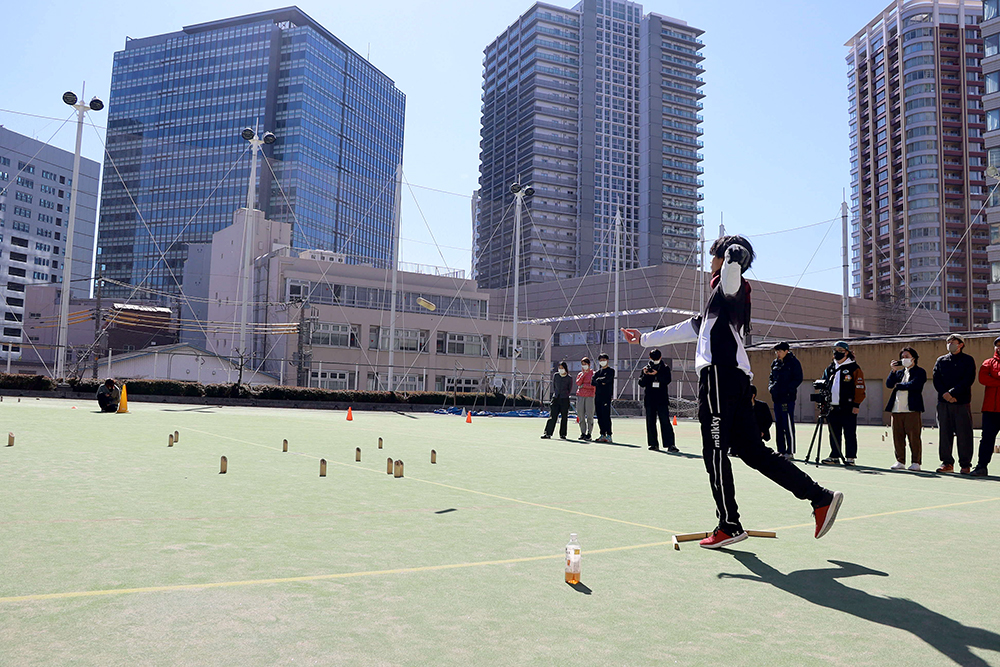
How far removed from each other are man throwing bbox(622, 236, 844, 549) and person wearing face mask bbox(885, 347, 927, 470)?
323 inches

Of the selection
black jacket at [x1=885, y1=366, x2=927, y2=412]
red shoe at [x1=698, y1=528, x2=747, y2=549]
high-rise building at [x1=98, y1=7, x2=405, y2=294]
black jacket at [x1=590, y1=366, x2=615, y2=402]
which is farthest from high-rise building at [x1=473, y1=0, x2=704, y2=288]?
red shoe at [x1=698, y1=528, x2=747, y2=549]

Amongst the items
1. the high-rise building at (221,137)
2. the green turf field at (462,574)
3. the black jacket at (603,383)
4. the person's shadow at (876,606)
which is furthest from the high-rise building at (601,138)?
the person's shadow at (876,606)

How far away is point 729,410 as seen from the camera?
5473 millimetres

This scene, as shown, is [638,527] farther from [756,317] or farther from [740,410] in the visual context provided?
[756,317]

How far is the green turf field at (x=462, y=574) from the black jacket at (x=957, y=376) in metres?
3.65

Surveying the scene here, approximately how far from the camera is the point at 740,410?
5.54 m

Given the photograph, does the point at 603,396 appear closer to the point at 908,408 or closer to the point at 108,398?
the point at 908,408

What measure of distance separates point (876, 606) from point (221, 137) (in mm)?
151607

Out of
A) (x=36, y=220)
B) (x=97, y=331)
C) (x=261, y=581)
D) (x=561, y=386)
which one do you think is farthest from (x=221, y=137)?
(x=261, y=581)

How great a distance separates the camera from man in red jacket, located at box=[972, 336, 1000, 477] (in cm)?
1120

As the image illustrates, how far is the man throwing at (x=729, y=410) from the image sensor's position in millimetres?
5352

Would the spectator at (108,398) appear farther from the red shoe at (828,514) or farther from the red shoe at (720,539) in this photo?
the red shoe at (828,514)

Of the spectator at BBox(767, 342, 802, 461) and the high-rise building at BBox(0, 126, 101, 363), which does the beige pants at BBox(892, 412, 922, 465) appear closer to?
the spectator at BBox(767, 342, 802, 461)

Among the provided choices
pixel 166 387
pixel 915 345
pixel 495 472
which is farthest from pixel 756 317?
pixel 495 472
